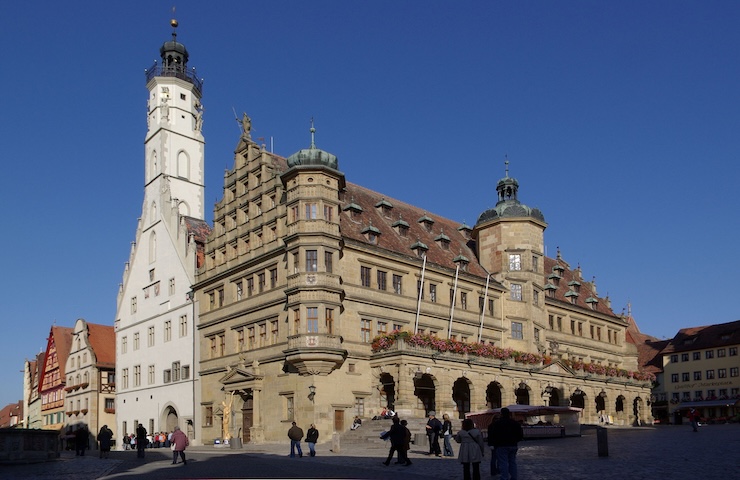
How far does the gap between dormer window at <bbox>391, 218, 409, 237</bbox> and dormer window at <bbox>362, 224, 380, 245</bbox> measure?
441 centimetres

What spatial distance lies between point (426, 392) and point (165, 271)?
75.6ft

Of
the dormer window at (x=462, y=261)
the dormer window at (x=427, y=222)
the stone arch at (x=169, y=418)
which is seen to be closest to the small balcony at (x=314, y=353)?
the dormer window at (x=462, y=261)

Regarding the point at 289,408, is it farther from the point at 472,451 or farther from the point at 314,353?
the point at 472,451

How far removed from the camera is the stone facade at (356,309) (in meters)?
46.8

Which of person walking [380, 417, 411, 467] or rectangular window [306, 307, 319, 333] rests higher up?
rectangular window [306, 307, 319, 333]

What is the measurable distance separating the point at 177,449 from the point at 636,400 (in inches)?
2089

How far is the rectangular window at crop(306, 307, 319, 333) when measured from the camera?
46.0m

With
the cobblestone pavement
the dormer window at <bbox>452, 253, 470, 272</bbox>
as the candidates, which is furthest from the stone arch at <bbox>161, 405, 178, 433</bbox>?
the cobblestone pavement

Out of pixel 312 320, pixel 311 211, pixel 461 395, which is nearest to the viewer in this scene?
pixel 312 320

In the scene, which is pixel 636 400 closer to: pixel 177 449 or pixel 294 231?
pixel 294 231

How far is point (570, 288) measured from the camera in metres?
72.4

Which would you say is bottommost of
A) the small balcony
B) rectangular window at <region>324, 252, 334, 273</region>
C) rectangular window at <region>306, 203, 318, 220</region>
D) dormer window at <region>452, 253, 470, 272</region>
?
the small balcony

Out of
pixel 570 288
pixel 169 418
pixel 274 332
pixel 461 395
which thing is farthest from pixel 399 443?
pixel 570 288

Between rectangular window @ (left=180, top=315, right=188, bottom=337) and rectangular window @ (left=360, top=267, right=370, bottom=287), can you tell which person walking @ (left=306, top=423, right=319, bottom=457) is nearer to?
rectangular window @ (left=360, top=267, right=370, bottom=287)
